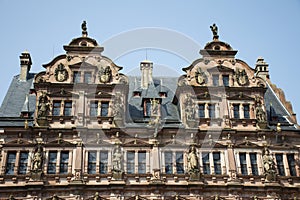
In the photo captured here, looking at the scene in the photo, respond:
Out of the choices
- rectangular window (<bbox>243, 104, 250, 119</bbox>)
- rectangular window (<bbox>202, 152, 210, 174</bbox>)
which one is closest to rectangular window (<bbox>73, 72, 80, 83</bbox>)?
rectangular window (<bbox>202, 152, 210, 174</bbox>)

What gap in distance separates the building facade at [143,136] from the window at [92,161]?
0.07 m

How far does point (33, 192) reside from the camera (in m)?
27.1

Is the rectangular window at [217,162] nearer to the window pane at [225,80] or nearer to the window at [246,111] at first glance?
the window at [246,111]

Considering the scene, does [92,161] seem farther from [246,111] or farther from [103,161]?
[246,111]

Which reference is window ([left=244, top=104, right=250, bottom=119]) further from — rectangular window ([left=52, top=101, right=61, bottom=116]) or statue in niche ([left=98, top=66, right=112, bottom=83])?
rectangular window ([left=52, top=101, right=61, bottom=116])

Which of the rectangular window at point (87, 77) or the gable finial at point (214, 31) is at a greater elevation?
the gable finial at point (214, 31)

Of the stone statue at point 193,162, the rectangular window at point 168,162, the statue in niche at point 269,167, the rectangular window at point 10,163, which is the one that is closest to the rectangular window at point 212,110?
the stone statue at point 193,162

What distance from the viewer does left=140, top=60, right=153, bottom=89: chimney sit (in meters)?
36.2

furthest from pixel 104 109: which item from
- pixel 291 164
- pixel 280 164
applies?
pixel 291 164

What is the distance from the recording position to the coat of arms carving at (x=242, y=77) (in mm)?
32844

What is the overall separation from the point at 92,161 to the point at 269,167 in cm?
1230

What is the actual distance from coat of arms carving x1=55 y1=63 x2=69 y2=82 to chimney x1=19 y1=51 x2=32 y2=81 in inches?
223

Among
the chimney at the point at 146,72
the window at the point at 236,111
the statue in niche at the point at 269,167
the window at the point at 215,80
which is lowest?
the statue in niche at the point at 269,167

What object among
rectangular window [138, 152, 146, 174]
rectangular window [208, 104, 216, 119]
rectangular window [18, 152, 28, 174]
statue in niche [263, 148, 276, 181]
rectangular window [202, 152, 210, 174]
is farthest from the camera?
rectangular window [208, 104, 216, 119]
